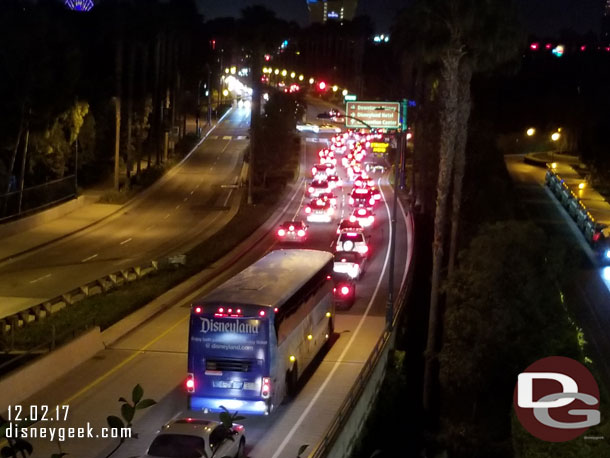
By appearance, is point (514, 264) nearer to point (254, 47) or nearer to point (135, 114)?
point (254, 47)

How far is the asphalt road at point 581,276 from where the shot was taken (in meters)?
36.3

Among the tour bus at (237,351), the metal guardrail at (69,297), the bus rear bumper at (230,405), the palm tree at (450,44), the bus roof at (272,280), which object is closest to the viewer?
the tour bus at (237,351)

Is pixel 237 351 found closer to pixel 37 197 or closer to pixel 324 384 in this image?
pixel 324 384

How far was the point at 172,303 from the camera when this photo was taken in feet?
110

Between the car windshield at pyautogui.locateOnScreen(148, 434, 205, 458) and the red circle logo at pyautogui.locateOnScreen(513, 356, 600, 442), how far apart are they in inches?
326

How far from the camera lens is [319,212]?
56781 millimetres

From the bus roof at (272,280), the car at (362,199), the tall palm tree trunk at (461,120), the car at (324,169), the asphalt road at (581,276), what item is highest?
the tall palm tree trunk at (461,120)

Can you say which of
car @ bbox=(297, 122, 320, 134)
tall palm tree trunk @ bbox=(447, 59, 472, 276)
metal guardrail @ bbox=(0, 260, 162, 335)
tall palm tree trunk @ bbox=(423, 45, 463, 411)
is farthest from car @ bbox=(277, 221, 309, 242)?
car @ bbox=(297, 122, 320, 134)

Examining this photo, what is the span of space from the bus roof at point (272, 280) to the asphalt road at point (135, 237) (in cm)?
1212

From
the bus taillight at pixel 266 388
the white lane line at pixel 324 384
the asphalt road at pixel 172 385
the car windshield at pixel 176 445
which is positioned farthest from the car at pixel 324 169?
the car windshield at pixel 176 445

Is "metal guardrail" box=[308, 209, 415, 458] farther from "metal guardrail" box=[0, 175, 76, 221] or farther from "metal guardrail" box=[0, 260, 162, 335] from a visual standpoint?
"metal guardrail" box=[0, 175, 76, 221]

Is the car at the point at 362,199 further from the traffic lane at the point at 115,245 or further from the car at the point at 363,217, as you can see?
the traffic lane at the point at 115,245

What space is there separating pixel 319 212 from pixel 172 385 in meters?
34.6

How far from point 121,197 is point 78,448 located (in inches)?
1868
